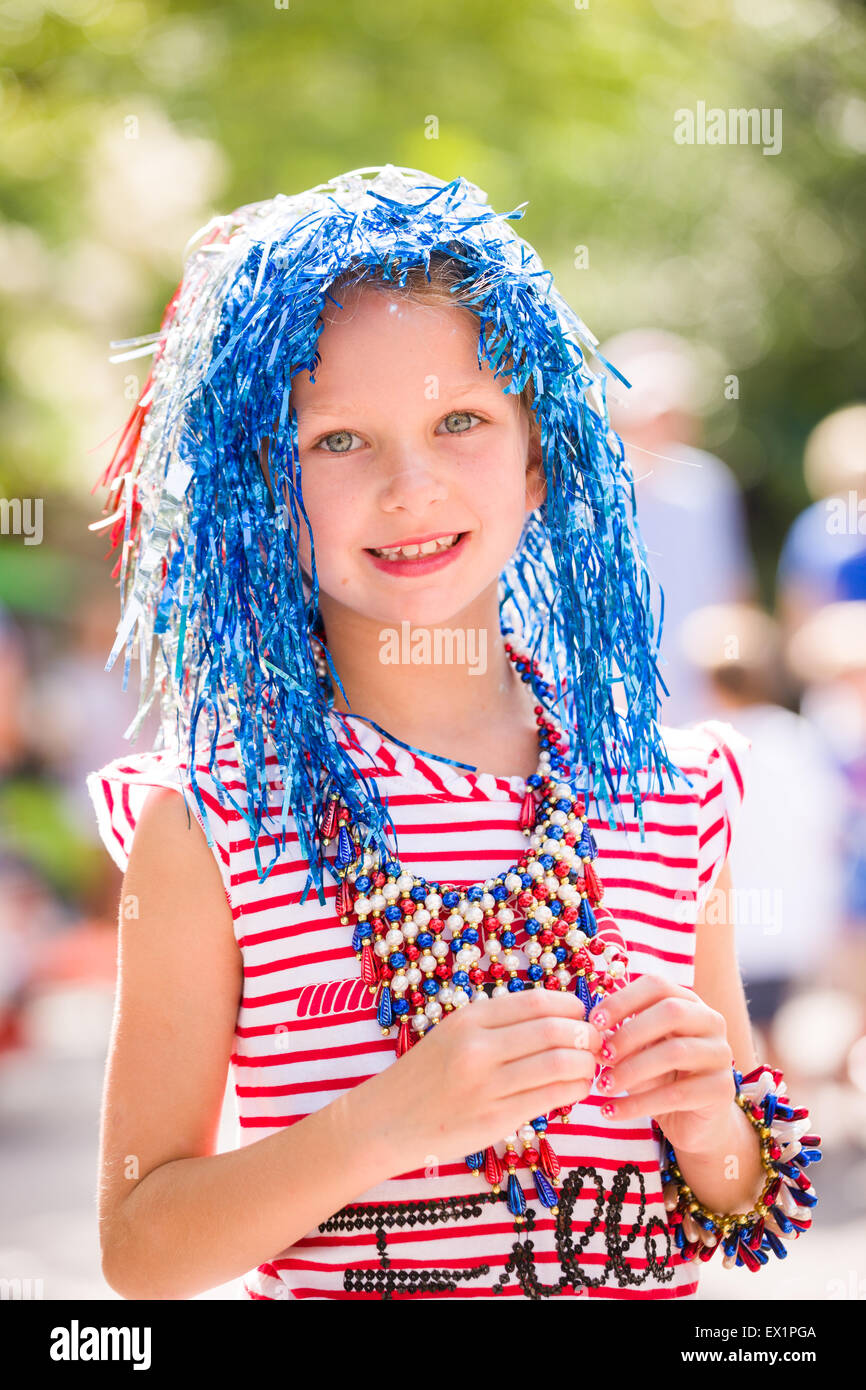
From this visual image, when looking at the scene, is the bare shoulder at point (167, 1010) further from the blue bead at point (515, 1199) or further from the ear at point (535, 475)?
the ear at point (535, 475)

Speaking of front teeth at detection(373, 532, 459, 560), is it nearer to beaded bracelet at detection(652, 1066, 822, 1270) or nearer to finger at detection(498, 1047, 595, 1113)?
finger at detection(498, 1047, 595, 1113)

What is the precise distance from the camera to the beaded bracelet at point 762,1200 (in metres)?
1.68

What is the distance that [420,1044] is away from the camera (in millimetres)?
1444

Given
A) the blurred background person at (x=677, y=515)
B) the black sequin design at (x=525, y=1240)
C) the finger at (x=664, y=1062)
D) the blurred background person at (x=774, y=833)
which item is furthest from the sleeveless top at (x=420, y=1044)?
the blurred background person at (x=677, y=515)

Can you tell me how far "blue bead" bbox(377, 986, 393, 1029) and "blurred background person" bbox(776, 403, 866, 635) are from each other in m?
2.99

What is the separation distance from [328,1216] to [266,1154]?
0.09 meters

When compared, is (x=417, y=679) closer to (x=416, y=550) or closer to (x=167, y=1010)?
(x=416, y=550)

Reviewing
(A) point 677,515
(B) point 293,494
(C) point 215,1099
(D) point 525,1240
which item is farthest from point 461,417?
(A) point 677,515

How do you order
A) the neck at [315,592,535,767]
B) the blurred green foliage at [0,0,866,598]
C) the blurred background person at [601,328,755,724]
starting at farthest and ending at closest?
1. the blurred green foliage at [0,0,866,598]
2. the blurred background person at [601,328,755,724]
3. the neck at [315,592,535,767]

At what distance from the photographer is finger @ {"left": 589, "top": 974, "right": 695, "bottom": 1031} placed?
145 cm

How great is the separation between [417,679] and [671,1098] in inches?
22.7

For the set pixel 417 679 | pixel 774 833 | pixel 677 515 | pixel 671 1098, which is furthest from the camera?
pixel 677 515

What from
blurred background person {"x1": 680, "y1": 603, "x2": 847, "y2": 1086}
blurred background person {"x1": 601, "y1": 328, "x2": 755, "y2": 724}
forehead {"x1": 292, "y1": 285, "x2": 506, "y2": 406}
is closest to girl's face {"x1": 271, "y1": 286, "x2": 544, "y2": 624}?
forehead {"x1": 292, "y1": 285, "x2": 506, "y2": 406}

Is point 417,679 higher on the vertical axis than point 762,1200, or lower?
higher
